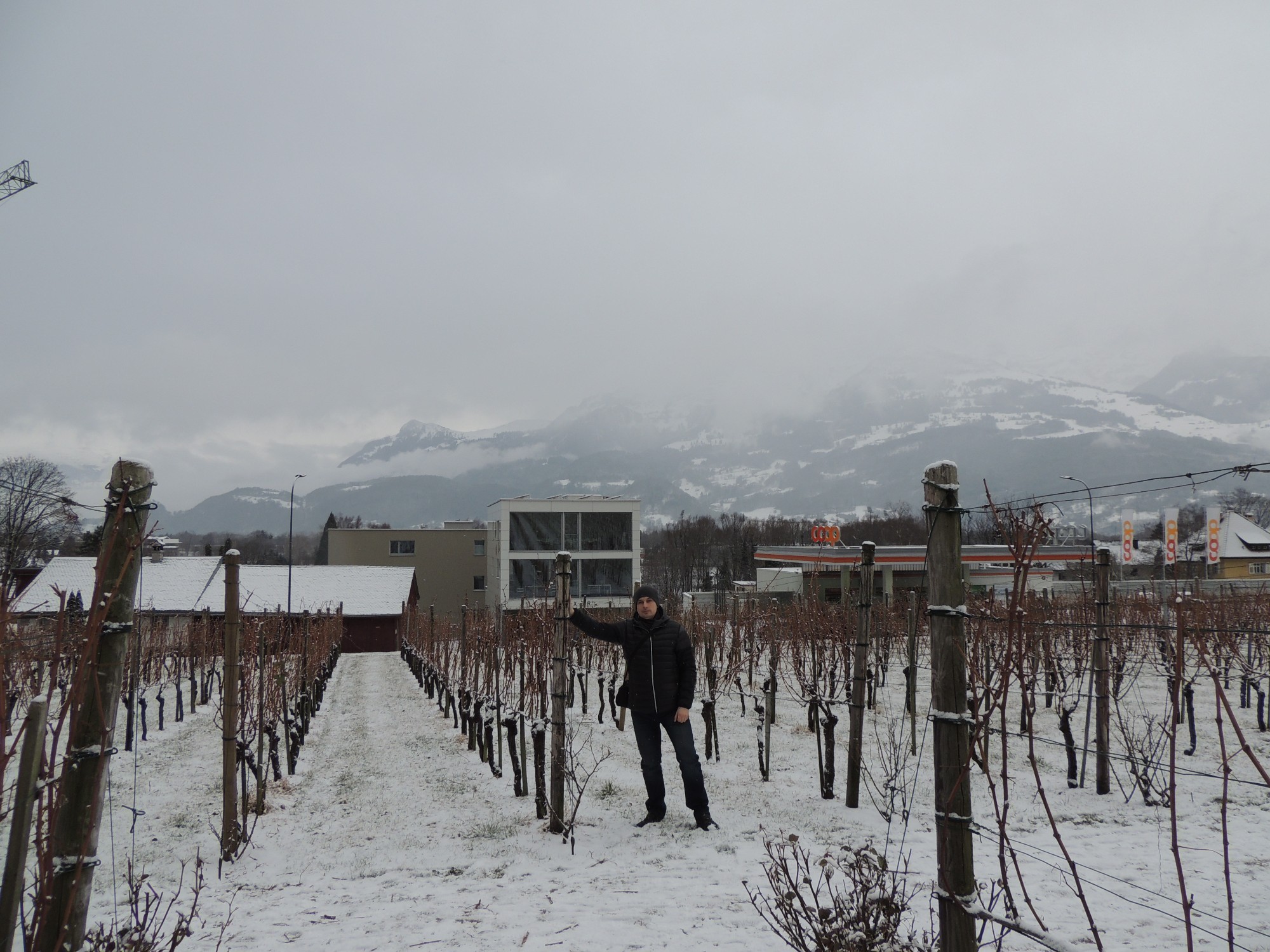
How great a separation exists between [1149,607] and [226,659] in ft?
62.1

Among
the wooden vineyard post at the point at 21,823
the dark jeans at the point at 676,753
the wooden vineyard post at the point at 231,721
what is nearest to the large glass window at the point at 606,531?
the dark jeans at the point at 676,753

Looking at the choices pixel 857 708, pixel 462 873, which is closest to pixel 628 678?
pixel 462 873

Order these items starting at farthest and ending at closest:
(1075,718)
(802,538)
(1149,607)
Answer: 1. (802,538)
2. (1149,607)
3. (1075,718)

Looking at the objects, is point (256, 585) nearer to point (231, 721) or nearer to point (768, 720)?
point (231, 721)

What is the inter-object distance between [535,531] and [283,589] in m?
16.7

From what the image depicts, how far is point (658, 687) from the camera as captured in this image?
543cm

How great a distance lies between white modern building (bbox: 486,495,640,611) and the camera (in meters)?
45.6

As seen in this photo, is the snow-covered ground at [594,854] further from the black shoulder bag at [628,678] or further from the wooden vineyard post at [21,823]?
the wooden vineyard post at [21,823]

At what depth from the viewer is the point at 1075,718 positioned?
34.3 ft

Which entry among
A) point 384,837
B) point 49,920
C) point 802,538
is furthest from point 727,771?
point 802,538

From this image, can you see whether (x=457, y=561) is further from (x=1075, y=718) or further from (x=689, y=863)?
(x=689, y=863)

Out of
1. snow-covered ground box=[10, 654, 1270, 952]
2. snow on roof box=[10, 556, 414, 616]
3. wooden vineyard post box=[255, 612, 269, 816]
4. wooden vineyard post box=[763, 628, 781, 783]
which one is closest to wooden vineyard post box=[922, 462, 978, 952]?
snow-covered ground box=[10, 654, 1270, 952]

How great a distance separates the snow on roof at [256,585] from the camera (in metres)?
30.1

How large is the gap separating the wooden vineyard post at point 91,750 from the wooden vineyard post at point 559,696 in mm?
2982
